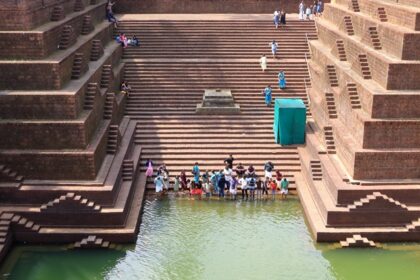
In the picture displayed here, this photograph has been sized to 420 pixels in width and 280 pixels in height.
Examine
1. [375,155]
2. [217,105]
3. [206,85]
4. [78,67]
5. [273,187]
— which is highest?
[78,67]

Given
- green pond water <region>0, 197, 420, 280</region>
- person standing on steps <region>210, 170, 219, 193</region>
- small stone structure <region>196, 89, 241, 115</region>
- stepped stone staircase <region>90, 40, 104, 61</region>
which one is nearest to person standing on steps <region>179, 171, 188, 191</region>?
person standing on steps <region>210, 170, 219, 193</region>

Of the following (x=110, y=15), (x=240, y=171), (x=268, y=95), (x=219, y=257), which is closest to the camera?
(x=219, y=257)

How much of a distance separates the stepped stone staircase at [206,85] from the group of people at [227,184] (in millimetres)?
676

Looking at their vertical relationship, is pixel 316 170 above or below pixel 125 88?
below


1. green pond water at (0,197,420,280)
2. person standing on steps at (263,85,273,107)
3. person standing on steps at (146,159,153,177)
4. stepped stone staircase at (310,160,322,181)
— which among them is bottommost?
green pond water at (0,197,420,280)

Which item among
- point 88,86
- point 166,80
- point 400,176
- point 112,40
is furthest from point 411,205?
point 112,40

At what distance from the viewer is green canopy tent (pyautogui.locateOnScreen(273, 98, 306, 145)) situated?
17.8m

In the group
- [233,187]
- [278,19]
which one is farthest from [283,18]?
[233,187]

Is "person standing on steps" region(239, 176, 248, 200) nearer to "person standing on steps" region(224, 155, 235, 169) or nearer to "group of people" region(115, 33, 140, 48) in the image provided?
"person standing on steps" region(224, 155, 235, 169)

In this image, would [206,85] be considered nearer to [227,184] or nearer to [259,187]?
[227,184]

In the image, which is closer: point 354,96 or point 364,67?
point 354,96

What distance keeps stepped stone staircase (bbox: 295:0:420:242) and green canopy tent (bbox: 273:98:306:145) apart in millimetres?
1650

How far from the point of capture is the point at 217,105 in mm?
19641

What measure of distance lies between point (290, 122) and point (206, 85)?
4374 mm
